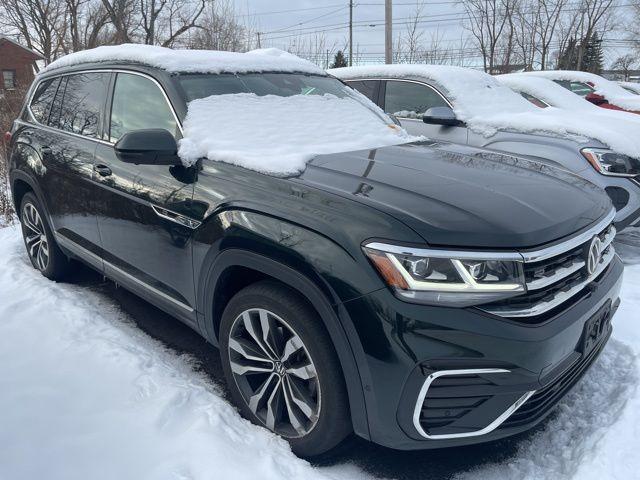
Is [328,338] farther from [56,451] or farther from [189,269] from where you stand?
[56,451]

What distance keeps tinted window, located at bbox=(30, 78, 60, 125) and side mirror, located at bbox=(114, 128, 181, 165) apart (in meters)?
1.91

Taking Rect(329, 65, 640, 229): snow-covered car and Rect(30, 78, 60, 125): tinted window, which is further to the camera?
Rect(329, 65, 640, 229): snow-covered car

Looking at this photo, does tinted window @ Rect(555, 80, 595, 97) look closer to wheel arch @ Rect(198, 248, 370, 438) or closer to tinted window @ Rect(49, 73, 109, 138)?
tinted window @ Rect(49, 73, 109, 138)

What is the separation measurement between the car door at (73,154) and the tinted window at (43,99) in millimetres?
13

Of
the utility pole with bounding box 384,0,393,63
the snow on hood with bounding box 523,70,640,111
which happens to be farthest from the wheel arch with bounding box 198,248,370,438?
the utility pole with bounding box 384,0,393,63

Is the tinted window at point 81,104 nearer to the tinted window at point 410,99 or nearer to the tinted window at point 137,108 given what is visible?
the tinted window at point 137,108

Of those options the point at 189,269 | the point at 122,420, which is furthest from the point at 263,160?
the point at 122,420

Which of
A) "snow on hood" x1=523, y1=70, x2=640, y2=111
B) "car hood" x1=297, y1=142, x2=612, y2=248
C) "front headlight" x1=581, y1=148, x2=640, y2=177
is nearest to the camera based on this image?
"car hood" x1=297, y1=142, x2=612, y2=248

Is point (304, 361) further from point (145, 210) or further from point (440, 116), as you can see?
point (440, 116)

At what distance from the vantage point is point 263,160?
2.43 meters

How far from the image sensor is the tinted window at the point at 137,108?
9.63 ft

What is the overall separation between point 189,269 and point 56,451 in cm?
96

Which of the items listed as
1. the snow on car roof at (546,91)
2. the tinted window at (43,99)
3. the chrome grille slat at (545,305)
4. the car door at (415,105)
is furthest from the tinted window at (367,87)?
the chrome grille slat at (545,305)

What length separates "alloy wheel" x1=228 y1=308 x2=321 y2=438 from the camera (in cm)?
218
